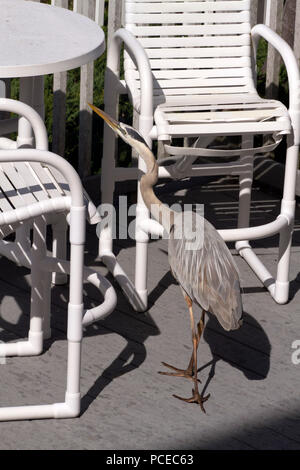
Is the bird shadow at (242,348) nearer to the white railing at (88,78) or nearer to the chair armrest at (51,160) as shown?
the chair armrest at (51,160)

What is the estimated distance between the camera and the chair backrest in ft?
14.4

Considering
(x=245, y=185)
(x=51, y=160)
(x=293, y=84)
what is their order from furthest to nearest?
(x=245, y=185) → (x=293, y=84) → (x=51, y=160)

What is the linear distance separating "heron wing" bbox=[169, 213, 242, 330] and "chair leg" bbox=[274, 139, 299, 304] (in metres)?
0.54

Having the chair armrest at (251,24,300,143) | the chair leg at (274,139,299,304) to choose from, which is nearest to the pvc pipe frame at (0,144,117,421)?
the chair leg at (274,139,299,304)

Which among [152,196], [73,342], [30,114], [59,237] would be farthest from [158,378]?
[30,114]

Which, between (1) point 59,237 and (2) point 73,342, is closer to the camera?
(2) point 73,342

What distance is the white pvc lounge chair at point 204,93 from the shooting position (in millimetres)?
4082

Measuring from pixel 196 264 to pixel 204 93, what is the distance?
3.37 feet

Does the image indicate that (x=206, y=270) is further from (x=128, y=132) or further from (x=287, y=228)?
(x=287, y=228)

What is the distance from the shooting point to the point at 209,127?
395 centimetres

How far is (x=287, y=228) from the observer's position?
4.25m

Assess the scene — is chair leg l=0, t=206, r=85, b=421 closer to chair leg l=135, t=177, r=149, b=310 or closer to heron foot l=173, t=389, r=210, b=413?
heron foot l=173, t=389, r=210, b=413

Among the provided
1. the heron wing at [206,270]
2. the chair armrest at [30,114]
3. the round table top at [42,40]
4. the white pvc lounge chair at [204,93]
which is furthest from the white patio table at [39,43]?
the heron wing at [206,270]

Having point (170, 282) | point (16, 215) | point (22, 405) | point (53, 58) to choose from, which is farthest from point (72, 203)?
point (170, 282)
